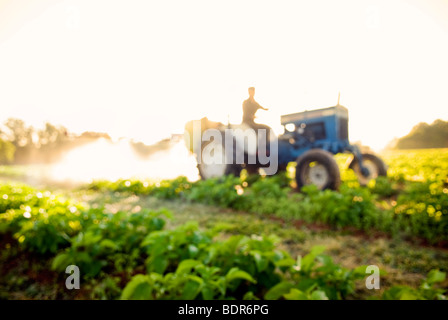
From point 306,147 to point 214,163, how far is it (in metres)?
2.11

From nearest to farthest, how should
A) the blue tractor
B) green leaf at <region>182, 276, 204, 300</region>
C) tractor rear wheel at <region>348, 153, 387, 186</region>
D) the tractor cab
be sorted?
green leaf at <region>182, 276, 204, 300</region> < the blue tractor < the tractor cab < tractor rear wheel at <region>348, 153, 387, 186</region>

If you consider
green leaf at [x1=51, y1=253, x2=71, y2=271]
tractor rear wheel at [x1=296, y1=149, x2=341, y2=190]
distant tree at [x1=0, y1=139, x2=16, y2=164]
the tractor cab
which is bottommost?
green leaf at [x1=51, y1=253, x2=71, y2=271]

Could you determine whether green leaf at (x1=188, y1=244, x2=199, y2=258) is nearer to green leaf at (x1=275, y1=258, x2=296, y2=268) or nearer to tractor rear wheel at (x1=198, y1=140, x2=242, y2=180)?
green leaf at (x1=275, y1=258, x2=296, y2=268)

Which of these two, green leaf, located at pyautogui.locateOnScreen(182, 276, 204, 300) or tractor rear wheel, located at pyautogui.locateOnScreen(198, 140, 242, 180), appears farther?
tractor rear wheel, located at pyautogui.locateOnScreen(198, 140, 242, 180)

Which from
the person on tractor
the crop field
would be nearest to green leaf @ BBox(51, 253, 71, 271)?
the crop field

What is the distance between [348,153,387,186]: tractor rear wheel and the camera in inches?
205

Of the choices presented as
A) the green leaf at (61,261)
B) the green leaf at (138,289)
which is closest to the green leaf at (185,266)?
the green leaf at (138,289)

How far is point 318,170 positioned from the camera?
4496 millimetres

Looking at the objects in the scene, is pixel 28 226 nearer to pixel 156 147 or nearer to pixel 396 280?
pixel 396 280

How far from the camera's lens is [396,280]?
1915mm

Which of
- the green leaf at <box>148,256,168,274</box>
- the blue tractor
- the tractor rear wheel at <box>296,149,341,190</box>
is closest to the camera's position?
the green leaf at <box>148,256,168,274</box>

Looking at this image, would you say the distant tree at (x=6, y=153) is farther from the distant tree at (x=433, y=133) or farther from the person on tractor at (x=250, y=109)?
the distant tree at (x=433, y=133)
